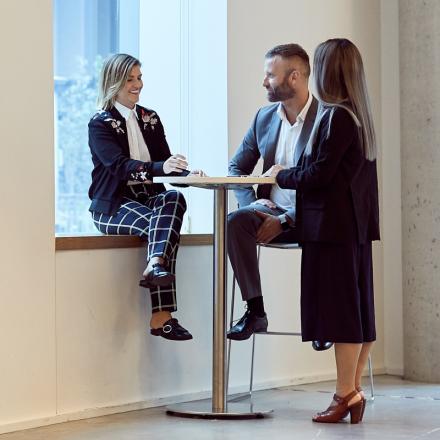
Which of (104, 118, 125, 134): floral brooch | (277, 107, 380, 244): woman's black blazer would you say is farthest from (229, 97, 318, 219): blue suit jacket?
(104, 118, 125, 134): floral brooch

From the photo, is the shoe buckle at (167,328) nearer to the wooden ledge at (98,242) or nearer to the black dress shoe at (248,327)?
the black dress shoe at (248,327)

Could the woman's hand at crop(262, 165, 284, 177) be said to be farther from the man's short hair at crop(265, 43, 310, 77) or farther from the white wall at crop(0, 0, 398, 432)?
the white wall at crop(0, 0, 398, 432)

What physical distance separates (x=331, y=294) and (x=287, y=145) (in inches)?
29.4

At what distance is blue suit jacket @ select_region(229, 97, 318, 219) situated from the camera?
168 inches

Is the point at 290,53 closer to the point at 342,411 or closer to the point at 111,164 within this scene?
the point at 111,164

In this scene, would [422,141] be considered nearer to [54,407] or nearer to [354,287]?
[354,287]

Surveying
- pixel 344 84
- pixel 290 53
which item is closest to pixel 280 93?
pixel 290 53

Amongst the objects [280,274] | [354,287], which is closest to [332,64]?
[354,287]

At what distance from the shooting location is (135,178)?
4.20m

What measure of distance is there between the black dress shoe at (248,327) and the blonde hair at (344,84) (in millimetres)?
732

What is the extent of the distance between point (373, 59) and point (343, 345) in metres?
2.22

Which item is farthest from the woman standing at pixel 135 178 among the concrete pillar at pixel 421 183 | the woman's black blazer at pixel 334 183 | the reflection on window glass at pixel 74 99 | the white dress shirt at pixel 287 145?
the concrete pillar at pixel 421 183

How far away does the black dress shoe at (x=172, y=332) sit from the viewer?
4031 mm

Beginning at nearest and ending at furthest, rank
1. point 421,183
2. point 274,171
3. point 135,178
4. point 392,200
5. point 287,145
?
1. point 274,171
2. point 135,178
3. point 287,145
4. point 421,183
5. point 392,200
